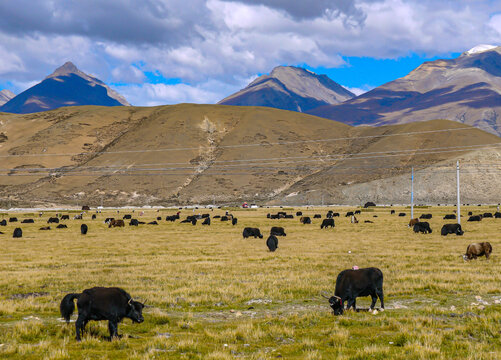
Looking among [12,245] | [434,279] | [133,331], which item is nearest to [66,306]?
[133,331]

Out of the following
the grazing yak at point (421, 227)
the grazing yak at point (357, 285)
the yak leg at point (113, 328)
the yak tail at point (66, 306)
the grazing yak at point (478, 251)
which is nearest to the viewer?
the yak leg at point (113, 328)

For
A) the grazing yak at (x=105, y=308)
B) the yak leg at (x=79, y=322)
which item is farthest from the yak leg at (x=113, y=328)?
the yak leg at (x=79, y=322)

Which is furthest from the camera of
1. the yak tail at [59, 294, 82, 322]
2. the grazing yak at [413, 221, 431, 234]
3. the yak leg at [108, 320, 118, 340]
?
the grazing yak at [413, 221, 431, 234]

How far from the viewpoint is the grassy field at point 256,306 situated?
9.96 metres

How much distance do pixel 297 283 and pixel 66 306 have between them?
9.81m

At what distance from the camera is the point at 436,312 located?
44.2ft

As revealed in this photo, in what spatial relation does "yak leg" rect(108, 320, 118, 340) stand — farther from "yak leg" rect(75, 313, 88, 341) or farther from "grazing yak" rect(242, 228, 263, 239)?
"grazing yak" rect(242, 228, 263, 239)

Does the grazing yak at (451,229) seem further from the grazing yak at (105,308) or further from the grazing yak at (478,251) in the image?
the grazing yak at (105,308)

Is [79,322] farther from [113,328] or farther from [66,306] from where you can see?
[66,306]

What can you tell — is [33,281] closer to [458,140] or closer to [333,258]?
[333,258]

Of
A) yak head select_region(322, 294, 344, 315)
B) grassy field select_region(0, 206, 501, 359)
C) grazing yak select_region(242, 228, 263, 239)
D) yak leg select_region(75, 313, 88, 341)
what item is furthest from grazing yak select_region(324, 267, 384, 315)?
grazing yak select_region(242, 228, 263, 239)

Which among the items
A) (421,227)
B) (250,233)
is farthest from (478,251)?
(250,233)

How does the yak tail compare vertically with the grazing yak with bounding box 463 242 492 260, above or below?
below

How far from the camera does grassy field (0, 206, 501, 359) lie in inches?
392
